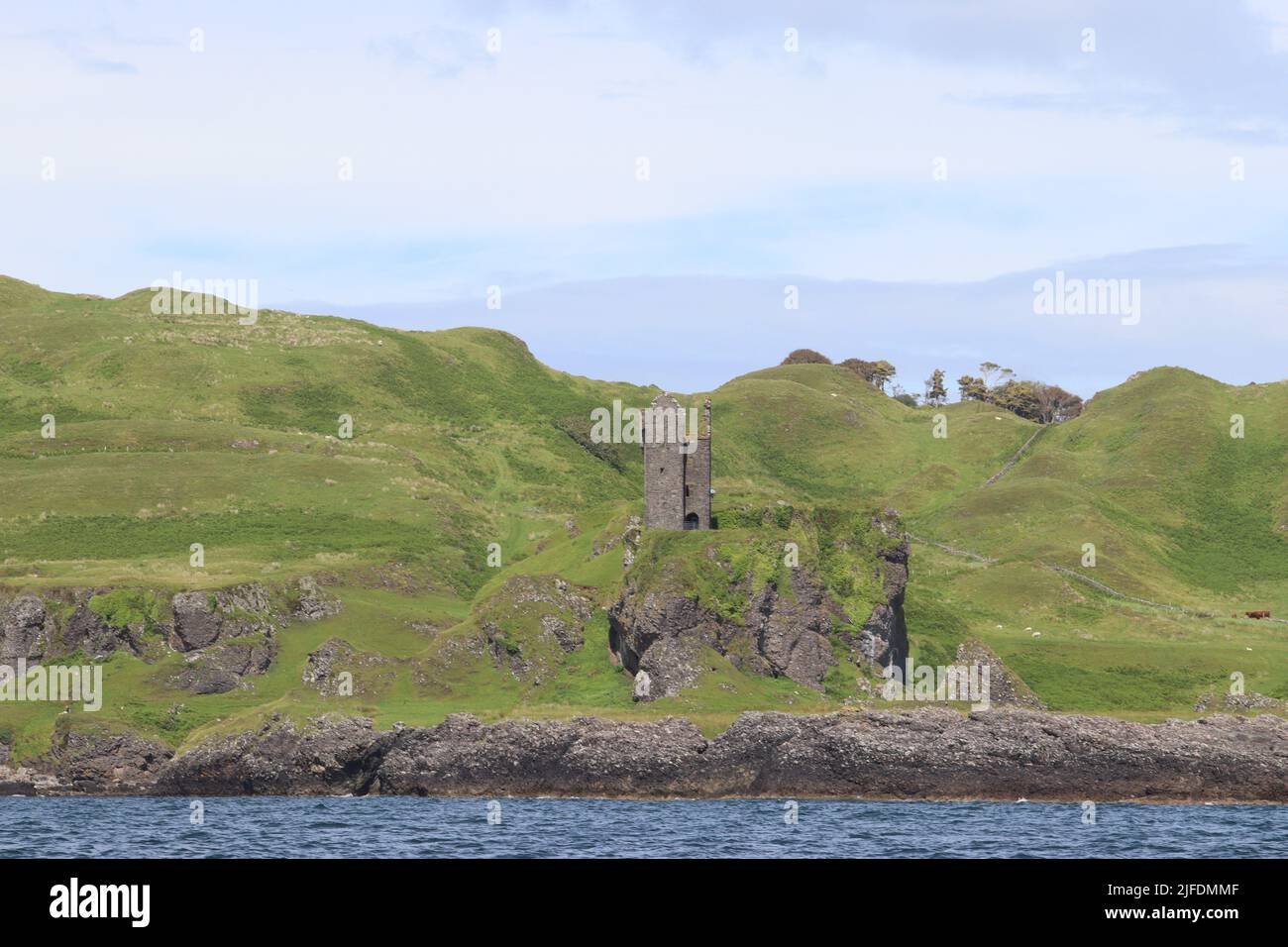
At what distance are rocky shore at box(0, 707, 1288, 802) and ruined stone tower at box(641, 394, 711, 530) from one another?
22.7 meters

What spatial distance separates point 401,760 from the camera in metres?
87.2

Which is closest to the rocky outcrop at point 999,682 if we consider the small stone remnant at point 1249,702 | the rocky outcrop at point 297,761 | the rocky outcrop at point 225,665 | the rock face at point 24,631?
the small stone remnant at point 1249,702

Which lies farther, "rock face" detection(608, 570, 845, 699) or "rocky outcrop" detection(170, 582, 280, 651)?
"rocky outcrop" detection(170, 582, 280, 651)

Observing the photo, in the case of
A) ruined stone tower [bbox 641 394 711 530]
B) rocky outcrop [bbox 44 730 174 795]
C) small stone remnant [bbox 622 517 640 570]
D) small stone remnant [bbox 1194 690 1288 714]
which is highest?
ruined stone tower [bbox 641 394 711 530]

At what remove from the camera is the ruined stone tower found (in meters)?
106

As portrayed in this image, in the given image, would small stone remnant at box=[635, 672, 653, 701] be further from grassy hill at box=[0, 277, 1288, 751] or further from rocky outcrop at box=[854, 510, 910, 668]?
rocky outcrop at box=[854, 510, 910, 668]

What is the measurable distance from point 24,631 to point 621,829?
5531 cm

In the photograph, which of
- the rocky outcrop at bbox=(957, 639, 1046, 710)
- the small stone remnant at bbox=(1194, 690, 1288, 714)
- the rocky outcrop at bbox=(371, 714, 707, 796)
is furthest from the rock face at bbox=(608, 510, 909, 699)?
the small stone remnant at bbox=(1194, 690, 1288, 714)

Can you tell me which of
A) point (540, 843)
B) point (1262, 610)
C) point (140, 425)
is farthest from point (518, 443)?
point (540, 843)

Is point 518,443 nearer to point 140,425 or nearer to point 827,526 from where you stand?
point 140,425

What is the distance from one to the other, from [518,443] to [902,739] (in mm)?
118196

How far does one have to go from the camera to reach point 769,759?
84.8m

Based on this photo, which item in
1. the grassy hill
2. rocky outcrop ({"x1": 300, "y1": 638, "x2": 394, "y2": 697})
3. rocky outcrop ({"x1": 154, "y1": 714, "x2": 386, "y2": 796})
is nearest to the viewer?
rocky outcrop ({"x1": 154, "y1": 714, "x2": 386, "y2": 796})

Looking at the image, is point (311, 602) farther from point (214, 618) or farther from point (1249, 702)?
point (1249, 702)
